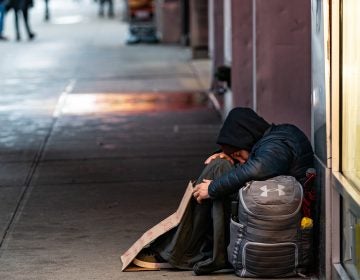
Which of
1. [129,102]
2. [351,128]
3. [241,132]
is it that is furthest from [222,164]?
[129,102]

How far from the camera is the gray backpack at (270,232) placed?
585cm

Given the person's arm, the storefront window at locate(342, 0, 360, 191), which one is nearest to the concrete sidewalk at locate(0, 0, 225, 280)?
the person's arm

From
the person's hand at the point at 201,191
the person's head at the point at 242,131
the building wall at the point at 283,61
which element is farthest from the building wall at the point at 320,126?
the building wall at the point at 283,61

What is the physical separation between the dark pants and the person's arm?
0.16 meters

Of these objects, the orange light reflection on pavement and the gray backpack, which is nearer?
the gray backpack

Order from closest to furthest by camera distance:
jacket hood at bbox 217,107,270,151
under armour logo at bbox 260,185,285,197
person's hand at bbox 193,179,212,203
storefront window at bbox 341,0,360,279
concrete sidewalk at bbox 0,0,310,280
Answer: storefront window at bbox 341,0,360,279, under armour logo at bbox 260,185,285,197, person's hand at bbox 193,179,212,203, jacket hood at bbox 217,107,270,151, concrete sidewalk at bbox 0,0,310,280

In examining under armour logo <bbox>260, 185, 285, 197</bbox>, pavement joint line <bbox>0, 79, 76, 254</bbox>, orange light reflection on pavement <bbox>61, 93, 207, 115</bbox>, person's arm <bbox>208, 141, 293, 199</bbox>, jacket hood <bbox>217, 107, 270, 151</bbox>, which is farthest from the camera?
orange light reflection on pavement <bbox>61, 93, 207, 115</bbox>

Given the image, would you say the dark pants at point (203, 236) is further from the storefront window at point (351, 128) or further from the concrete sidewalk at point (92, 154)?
the storefront window at point (351, 128)

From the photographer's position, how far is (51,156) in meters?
10.3

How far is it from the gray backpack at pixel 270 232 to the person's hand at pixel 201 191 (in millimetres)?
220

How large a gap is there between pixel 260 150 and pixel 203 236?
0.69 m

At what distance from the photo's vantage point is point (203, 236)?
20.8 ft

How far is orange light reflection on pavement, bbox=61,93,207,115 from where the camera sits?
527 inches

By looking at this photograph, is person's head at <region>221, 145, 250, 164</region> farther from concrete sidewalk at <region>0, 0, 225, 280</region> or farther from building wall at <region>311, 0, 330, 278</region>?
concrete sidewalk at <region>0, 0, 225, 280</region>
